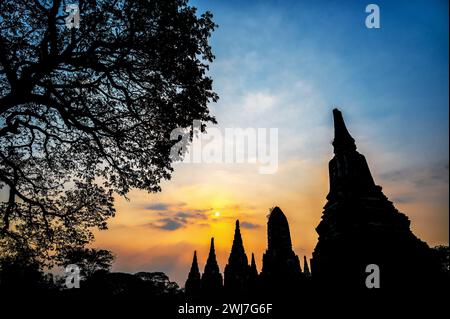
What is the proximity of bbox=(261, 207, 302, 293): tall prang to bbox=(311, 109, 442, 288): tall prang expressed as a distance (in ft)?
17.0

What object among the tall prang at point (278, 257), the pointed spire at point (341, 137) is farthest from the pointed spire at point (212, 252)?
the pointed spire at point (341, 137)

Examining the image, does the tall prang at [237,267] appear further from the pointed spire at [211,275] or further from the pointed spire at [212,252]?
the pointed spire at [212,252]

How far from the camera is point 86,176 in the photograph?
11.5 meters

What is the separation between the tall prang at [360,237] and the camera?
10.0 metres

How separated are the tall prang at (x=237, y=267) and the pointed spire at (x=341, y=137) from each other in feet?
57.7

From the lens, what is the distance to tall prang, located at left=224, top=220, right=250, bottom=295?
25953mm

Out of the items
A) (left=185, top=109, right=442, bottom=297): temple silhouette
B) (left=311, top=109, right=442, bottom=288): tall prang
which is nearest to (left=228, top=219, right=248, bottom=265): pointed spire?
(left=185, top=109, right=442, bottom=297): temple silhouette

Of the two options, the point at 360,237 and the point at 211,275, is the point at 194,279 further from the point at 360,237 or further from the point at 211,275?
the point at 360,237

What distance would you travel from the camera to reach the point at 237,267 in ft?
87.8

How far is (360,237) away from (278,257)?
837cm

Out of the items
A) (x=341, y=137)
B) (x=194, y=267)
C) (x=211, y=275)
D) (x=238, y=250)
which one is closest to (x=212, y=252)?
(x=211, y=275)

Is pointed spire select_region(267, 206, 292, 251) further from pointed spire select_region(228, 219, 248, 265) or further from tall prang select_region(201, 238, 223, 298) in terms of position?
tall prang select_region(201, 238, 223, 298)

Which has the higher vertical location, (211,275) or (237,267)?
(237,267)
